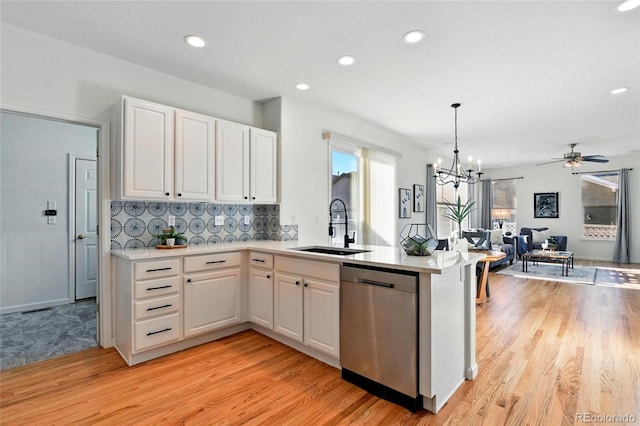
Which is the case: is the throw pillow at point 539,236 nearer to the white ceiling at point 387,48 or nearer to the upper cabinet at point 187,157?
the white ceiling at point 387,48

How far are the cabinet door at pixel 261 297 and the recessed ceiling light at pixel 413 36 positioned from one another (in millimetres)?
2272

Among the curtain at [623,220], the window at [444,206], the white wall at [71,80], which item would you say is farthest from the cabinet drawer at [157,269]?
the curtain at [623,220]

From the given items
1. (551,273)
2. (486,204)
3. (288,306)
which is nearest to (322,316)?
(288,306)

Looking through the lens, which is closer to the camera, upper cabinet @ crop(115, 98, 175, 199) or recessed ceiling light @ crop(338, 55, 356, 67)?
upper cabinet @ crop(115, 98, 175, 199)

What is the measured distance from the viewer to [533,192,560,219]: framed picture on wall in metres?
8.70

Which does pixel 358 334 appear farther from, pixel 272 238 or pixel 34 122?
pixel 34 122

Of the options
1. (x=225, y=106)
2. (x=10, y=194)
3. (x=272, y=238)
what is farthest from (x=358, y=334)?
(x=10, y=194)

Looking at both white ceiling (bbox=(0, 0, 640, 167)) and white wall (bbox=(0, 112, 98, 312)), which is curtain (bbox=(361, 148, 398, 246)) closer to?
white ceiling (bbox=(0, 0, 640, 167))

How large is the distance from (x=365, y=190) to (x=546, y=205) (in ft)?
21.9

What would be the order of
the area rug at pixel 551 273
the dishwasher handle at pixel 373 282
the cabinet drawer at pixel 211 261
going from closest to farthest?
1. the dishwasher handle at pixel 373 282
2. the cabinet drawer at pixel 211 261
3. the area rug at pixel 551 273

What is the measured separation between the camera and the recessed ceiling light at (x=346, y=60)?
282 cm

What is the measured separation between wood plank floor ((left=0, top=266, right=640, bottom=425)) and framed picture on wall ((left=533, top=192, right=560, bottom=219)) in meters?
6.58

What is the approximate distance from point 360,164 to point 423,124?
1138mm

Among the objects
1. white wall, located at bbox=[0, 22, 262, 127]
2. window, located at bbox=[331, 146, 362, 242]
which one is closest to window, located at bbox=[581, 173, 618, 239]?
window, located at bbox=[331, 146, 362, 242]
